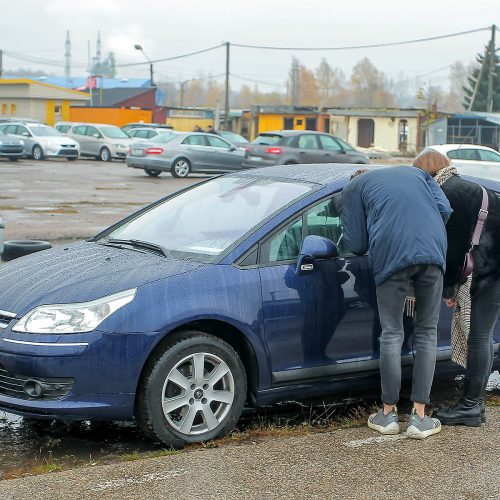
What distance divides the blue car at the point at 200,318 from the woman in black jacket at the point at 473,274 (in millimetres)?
385

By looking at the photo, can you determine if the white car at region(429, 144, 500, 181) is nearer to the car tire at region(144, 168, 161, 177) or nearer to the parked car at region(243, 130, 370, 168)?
the parked car at region(243, 130, 370, 168)

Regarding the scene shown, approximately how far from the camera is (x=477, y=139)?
2169 inches

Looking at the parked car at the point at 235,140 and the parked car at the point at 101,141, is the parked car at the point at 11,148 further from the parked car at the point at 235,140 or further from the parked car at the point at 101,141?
the parked car at the point at 235,140

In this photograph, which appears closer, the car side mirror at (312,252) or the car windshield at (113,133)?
the car side mirror at (312,252)

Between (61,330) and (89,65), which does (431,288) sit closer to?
(61,330)

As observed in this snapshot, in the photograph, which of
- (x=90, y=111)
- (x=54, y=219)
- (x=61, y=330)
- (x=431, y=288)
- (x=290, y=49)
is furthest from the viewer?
(x=290, y=49)

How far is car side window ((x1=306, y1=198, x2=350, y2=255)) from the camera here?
5.60 metres

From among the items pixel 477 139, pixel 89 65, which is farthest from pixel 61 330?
pixel 89 65

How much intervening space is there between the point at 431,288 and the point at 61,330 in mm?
2009

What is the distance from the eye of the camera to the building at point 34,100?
60812mm

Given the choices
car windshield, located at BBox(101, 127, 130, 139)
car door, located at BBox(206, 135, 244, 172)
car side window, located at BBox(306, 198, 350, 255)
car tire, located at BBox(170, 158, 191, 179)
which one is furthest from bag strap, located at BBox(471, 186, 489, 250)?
car windshield, located at BBox(101, 127, 130, 139)

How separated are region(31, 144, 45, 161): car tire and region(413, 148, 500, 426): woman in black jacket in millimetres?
33596

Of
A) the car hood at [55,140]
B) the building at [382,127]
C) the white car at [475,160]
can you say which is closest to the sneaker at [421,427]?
the white car at [475,160]

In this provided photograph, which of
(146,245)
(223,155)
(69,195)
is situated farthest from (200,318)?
(223,155)
